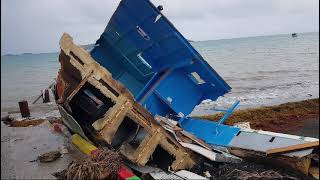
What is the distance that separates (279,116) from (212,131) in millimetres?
5770

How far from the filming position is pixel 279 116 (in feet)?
42.0

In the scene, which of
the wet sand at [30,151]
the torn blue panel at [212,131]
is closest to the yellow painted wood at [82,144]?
the wet sand at [30,151]

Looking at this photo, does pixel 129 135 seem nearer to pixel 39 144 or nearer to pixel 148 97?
pixel 148 97

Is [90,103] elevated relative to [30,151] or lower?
elevated

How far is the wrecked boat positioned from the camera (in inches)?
249

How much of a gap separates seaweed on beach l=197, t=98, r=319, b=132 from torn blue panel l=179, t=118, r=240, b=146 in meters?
3.83

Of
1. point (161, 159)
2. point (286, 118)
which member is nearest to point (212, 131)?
point (161, 159)

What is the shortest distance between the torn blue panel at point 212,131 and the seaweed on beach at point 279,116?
3.83 metres

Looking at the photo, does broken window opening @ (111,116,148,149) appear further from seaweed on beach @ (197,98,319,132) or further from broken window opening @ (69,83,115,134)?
seaweed on beach @ (197,98,319,132)

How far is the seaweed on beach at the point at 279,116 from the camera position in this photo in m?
11.7

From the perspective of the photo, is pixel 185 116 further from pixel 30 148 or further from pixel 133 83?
pixel 30 148

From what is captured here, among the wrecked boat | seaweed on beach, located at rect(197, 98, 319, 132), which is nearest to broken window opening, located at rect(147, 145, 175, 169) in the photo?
the wrecked boat

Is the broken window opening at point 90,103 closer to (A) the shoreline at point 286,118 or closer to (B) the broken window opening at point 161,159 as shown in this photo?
(B) the broken window opening at point 161,159

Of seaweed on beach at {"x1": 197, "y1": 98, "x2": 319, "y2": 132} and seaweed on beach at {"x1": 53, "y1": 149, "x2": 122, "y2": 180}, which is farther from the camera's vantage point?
seaweed on beach at {"x1": 197, "y1": 98, "x2": 319, "y2": 132}
